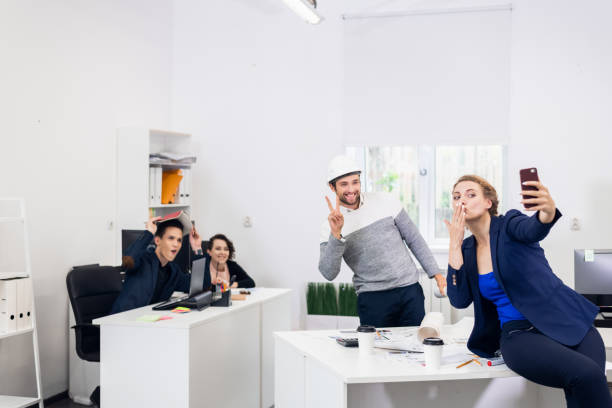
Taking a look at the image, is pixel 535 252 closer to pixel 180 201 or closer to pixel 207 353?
pixel 207 353

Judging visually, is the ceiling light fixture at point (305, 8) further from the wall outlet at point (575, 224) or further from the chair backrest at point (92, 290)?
the wall outlet at point (575, 224)

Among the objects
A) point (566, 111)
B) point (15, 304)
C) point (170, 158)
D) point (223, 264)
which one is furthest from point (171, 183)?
point (566, 111)

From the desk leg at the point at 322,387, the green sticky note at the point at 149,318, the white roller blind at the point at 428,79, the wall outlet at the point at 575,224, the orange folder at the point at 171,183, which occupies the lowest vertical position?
the desk leg at the point at 322,387

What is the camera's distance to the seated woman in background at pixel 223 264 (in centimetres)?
436

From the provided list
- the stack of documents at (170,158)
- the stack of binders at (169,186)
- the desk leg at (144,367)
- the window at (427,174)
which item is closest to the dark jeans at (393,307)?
the desk leg at (144,367)

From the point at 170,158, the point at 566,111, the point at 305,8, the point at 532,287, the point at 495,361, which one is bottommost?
the point at 495,361

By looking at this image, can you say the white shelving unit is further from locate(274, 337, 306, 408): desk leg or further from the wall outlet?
the wall outlet

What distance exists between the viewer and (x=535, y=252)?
226 cm

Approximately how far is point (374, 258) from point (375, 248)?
0.05m

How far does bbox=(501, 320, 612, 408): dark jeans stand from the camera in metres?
2.00

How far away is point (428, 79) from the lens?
198 inches

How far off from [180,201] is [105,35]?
4.71ft

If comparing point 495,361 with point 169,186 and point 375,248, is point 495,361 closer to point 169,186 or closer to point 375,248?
point 375,248

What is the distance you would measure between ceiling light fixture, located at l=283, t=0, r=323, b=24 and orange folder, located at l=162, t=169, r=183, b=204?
1.63 metres
